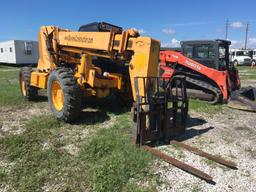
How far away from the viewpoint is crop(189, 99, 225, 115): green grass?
27.3 ft

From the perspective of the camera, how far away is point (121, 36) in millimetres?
5906

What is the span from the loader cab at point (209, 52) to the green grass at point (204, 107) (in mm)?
1641

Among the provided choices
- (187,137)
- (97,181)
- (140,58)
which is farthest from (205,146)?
(97,181)

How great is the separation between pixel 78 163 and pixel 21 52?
2795cm

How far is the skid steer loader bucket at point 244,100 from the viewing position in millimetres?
8366

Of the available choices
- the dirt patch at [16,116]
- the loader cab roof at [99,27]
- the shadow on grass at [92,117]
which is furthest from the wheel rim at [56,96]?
the loader cab roof at [99,27]

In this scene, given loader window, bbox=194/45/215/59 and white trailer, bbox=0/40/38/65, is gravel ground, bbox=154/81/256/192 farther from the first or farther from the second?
white trailer, bbox=0/40/38/65

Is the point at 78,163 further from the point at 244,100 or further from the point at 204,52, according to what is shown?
the point at 204,52

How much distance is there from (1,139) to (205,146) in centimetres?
389

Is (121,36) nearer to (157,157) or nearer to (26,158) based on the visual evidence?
(157,157)

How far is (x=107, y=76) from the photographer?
23.2 feet

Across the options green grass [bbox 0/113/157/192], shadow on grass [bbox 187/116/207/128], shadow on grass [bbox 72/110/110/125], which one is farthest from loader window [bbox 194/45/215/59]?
green grass [bbox 0/113/157/192]

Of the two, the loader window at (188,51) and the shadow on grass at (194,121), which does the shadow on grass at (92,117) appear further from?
the loader window at (188,51)

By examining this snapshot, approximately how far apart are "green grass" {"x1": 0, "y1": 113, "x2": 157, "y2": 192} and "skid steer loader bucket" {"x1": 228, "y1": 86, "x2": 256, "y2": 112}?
4.33 meters
